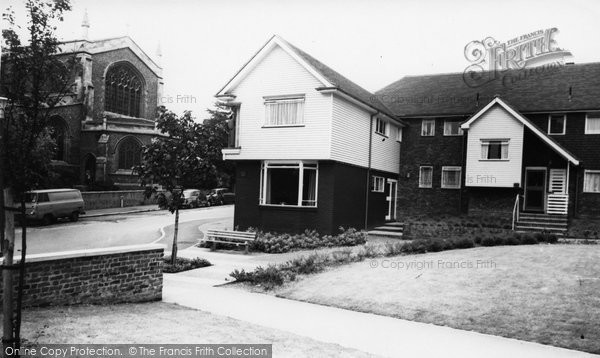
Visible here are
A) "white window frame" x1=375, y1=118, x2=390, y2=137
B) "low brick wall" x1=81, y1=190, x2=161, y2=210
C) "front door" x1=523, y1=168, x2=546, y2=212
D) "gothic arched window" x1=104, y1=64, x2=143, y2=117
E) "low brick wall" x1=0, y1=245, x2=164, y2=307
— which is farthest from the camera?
"gothic arched window" x1=104, y1=64, x2=143, y2=117

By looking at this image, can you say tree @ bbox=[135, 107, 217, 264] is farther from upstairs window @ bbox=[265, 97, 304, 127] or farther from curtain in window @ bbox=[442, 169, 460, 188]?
curtain in window @ bbox=[442, 169, 460, 188]

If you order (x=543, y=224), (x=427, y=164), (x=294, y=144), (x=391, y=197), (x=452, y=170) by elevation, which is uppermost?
(x=294, y=144)

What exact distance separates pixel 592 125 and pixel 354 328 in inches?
867

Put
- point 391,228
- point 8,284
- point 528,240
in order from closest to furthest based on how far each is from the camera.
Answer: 1. point 8,284
2. point 528,240
3. point 391,228

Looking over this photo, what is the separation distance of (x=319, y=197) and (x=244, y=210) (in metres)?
3.92

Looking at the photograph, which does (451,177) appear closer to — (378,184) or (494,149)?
(494,149)

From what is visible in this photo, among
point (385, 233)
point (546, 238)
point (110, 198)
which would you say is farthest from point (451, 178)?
point (110, 198)

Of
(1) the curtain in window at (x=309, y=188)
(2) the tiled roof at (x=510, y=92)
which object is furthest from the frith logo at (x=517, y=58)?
(1) the curtain in window at (x=309, y=188)

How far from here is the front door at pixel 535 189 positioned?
25.5m

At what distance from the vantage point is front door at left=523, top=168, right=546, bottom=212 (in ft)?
83.5

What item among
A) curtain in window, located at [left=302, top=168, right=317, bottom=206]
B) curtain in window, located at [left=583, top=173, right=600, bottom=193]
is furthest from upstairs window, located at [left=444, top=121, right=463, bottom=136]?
curtain in window, located at [left=302, top=168, right=317, bottom=206]

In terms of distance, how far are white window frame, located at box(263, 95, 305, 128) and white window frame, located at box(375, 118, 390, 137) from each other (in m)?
5.69

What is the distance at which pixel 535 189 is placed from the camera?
2555 cm

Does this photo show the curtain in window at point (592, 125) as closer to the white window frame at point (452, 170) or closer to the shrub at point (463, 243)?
the white window frame at point (452, 170)
